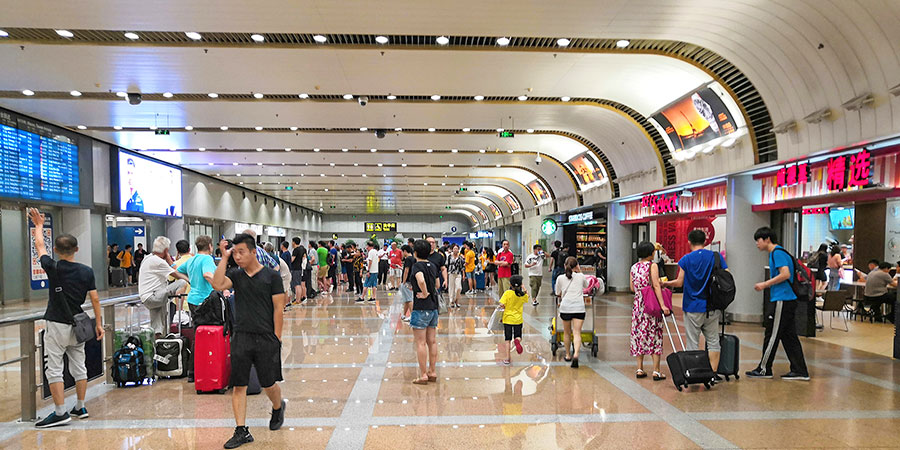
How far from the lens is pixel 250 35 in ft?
25.7

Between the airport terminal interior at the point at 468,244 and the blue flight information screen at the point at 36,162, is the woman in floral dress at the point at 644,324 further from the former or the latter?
the blue flight information screen at the point at 36,162

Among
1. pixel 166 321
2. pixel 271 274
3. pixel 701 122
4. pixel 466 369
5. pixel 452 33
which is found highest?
pixel 452 33

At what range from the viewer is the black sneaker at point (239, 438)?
407cm

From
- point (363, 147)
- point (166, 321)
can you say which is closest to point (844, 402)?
point (166, 321)

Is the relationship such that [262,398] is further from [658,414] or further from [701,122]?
[701,122]

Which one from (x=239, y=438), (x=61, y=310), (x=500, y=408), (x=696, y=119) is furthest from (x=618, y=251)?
(x=61, y=310)

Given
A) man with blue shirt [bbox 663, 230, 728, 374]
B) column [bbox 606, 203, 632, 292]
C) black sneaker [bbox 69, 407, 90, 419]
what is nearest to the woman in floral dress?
man with blue shirt [bbox 663, 230, 728, 374]

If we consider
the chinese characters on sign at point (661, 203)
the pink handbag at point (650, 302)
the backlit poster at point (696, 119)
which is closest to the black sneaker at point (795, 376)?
the pink handbag at point (650, 302)

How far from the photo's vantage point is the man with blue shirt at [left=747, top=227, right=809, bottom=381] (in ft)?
19.8

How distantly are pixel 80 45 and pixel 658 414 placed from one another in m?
9.02

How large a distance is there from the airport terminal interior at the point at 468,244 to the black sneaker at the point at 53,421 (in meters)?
0.02

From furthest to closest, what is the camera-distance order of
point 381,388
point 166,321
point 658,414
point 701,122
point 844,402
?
point 701,122 < point 166,321 < point 381,388 < point 844,402 < point 658,414

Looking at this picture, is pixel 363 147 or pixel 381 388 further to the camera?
pixel 363 147

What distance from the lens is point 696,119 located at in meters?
10.9
